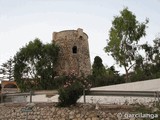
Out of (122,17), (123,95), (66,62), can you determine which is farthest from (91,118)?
(66,62)

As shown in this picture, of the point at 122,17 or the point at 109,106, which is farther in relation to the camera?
the point at 122,17

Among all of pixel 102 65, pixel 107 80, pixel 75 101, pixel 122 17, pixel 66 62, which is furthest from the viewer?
pixel 102 65

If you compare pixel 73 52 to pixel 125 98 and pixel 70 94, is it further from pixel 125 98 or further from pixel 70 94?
pixel 125 98

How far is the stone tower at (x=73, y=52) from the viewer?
29531mm

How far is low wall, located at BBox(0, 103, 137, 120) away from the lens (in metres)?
11.3

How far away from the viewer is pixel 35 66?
1061 inches

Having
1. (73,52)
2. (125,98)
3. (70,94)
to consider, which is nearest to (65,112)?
(70,94)

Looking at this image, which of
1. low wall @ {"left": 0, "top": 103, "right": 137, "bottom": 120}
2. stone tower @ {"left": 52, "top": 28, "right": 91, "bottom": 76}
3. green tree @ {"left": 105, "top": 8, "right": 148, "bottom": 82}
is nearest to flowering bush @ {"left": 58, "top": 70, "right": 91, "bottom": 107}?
low wall @ {"left": 0, "top": 103, "right": 137, "bottom": 120}

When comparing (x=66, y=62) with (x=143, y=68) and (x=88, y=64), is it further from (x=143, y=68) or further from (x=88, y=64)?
(x=143, y=68)

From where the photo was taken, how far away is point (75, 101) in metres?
12.3

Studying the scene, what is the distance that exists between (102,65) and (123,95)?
21369 mm

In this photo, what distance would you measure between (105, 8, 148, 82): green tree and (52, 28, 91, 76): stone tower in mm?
7054

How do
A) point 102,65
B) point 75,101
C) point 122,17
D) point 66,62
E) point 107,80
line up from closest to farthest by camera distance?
point 75,101 → point 107,80 → point 122,17 → point 66,62 → point 102,65

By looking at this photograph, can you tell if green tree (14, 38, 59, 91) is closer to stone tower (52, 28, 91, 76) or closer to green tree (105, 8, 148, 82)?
stone tower (52, 28, 91, 76)
